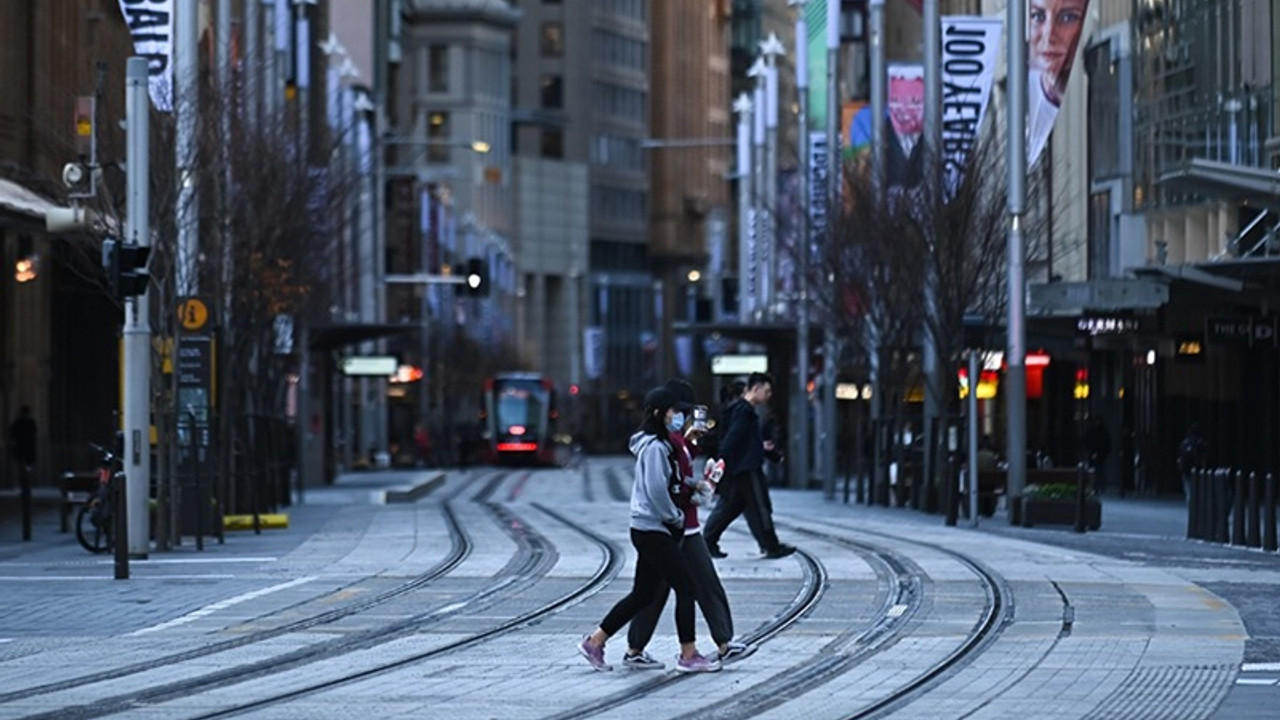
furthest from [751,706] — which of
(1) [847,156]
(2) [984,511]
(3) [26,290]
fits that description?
(1) [847,156]

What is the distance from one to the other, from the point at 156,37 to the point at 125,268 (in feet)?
30.2

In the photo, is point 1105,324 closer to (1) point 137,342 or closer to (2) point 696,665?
(1) point 137,342

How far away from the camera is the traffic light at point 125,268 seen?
29219 millimetres

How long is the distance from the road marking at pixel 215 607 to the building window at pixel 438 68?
165 meters

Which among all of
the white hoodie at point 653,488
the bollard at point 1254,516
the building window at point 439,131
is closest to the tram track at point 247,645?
the white hoodie at point 653,488

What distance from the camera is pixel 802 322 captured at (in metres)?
64.1

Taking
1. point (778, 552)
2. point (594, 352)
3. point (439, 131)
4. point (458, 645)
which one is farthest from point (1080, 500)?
point (439, 131)

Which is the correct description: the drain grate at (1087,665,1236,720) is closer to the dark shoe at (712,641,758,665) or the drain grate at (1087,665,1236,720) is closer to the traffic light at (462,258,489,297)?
the dark shoe at (712,641,758,665)

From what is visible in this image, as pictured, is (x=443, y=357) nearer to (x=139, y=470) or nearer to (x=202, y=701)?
(x=139, y=470)

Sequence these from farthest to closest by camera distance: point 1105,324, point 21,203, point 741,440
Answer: point 1105,324 → point 21,203 → point 741,440

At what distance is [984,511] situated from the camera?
4703cm

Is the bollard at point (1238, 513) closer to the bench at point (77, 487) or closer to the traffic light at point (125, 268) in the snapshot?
the traffic light at point (125, 268)

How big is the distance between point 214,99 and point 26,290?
697 inches

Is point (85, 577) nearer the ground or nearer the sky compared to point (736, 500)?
nearer the ground
